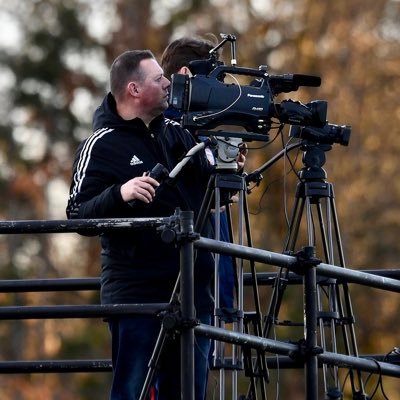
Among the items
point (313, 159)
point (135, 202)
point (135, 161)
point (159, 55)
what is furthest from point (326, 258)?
point (159, 55)

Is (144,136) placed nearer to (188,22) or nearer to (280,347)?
(280,347)

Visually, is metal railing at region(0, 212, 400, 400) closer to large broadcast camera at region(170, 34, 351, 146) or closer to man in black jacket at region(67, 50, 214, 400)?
man in black jacket at region(67, 50, 214, 400)

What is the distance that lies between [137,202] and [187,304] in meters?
0.69

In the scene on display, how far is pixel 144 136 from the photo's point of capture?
5734mm

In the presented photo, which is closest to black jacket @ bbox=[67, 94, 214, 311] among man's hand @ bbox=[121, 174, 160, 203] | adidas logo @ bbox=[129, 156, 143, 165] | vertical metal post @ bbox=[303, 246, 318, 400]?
adidas logo @ bbox=[129, 156, 143, 165]

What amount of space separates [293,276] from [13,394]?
19.3 meters

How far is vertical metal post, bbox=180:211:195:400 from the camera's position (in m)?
4.77

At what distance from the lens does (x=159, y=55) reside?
69.2ft

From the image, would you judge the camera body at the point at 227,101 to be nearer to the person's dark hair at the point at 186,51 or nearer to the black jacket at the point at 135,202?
the black jacket at the point at 135,202

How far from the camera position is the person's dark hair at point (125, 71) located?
5.83 metres

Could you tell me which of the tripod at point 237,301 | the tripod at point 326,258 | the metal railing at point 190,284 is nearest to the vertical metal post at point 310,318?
the metal railing at point 190,284

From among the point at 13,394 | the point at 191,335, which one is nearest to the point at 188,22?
the point at 13,394

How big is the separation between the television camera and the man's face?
1.41 ft

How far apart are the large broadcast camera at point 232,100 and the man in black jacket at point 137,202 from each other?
314 millimetres
